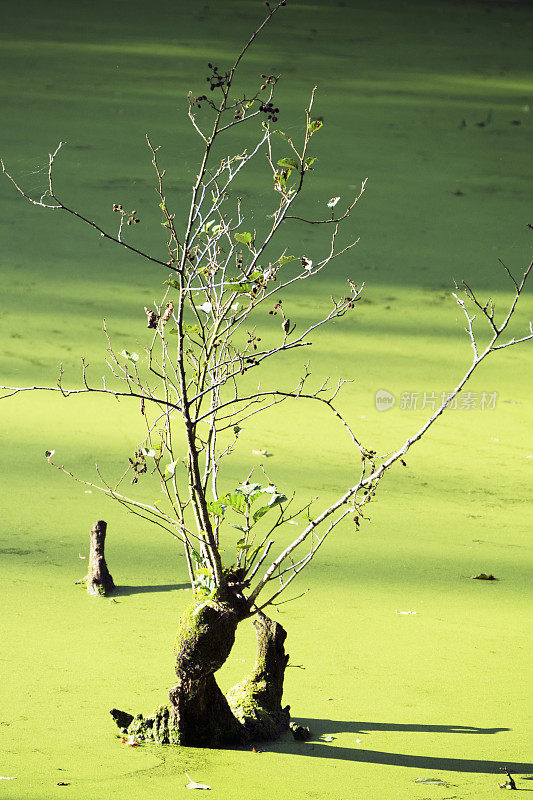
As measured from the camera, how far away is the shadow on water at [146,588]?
2.41m

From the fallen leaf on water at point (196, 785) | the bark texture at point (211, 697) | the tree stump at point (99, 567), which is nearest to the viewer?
the fallen leaf on water at point (196, 785)

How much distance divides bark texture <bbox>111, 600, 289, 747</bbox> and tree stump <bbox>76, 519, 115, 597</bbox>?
1.96 feet

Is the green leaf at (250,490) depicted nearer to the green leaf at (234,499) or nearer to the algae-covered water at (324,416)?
the green leaf at (234,499)

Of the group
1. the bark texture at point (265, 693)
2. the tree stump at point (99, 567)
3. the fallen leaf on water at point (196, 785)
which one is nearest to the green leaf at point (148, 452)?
the bark texture at point (265, 693)

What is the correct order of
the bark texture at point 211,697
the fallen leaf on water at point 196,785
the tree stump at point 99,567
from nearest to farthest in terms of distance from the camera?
1. the fallen leaf on water at point 196,785
2. the bark texture at point 211,697
3. the tree stump at point 99,567

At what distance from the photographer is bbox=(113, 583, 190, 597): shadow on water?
7.91ft

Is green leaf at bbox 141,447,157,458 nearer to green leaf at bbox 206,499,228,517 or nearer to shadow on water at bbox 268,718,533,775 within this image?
green leaf at bbox 206,499,228,517

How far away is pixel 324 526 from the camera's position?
2.89 m

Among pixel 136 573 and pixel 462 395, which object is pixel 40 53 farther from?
pixel 136 573

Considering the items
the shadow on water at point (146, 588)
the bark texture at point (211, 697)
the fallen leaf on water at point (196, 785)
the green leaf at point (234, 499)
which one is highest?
the green leaf at point (234, 499)

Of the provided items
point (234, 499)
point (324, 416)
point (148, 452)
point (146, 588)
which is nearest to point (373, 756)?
point (234, 499)

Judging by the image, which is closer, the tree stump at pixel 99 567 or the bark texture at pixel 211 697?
the bark texture at pixel 211 697

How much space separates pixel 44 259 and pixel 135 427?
1579 mm

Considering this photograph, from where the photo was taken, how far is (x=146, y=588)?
2436 millimetres
